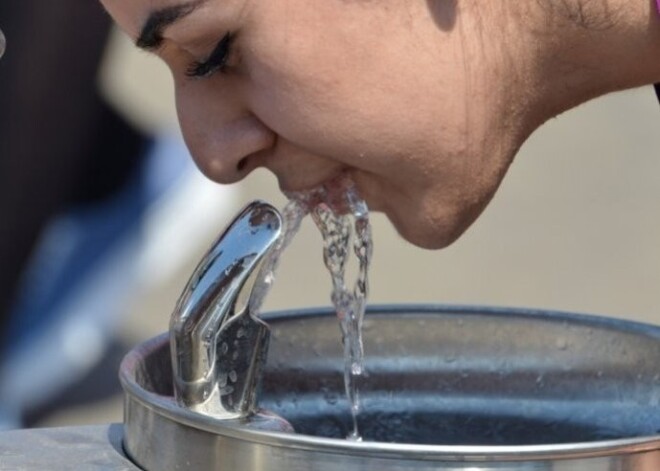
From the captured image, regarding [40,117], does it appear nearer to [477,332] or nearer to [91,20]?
[91,20]

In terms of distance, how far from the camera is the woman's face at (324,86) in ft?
4.04

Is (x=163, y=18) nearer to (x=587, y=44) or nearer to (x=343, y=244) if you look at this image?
(x=343, y=244)

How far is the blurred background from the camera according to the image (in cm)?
297

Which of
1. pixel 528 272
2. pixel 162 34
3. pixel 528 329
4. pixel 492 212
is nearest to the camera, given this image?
pixel 162 34

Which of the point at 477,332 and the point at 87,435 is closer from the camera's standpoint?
the point at 87,435

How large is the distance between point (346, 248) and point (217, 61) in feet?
0.73

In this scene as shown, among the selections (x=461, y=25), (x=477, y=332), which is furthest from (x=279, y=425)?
(x=461, y=25)

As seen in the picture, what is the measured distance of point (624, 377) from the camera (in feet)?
4.21

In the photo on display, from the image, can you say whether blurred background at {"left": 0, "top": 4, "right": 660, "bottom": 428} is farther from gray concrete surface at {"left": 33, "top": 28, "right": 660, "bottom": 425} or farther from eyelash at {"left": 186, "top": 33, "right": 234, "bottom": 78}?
eyelash at {"left": 186, "top": 33, "right": 234, "bottom": 78}

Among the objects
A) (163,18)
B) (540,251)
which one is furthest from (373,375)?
(540,251)

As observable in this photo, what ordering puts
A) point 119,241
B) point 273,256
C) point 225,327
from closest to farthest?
point 225,327 → point 273,256 → point 119,241

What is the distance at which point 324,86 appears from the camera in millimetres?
1262

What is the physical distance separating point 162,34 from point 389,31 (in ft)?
0.59

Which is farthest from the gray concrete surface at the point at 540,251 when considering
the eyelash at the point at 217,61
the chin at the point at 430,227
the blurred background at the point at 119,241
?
the eyelash at the point at 217,61
